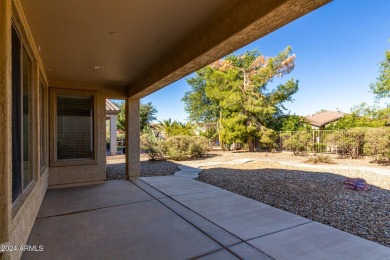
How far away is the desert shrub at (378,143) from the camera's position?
9438mm

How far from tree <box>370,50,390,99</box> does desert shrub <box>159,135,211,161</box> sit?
1258 cm

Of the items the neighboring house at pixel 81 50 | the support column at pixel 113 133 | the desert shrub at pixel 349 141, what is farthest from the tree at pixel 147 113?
the neighboring house at pixel 81 50

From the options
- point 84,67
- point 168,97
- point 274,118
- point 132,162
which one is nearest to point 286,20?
point 84,67

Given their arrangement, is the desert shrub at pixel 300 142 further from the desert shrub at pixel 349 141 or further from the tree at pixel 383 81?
the tree at pixel 383 81

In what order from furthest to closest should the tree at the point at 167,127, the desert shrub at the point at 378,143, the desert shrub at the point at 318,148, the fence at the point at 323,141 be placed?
1. the tree at the point at 167,127
2. the desert shrub at the point at 318,148
3. the fence at the point at 323,141
4. the desert shrub at the point at 378,143

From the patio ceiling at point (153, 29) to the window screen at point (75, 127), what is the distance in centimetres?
193

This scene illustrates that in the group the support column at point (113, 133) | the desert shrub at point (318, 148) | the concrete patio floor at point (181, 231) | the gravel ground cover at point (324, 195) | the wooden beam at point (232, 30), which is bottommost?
the gravel ground cover at point (324, 195)

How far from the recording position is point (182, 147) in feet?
39.8

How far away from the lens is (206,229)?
3.33 metres

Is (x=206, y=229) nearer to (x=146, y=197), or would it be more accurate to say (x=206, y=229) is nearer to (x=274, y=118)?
(x=146, y=197)

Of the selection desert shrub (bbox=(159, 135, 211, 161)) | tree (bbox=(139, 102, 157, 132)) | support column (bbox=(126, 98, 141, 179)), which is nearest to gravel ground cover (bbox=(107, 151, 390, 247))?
support column (bbox=(126, 98, 141, 179))

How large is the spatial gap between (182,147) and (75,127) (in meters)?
6.38

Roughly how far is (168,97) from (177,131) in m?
17.4

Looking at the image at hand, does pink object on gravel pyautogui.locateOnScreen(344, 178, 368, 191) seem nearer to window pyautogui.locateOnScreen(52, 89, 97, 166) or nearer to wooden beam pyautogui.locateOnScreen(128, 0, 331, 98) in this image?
wooden beam pyautogui.locateOnScreen(128, 0, 331, 98)
